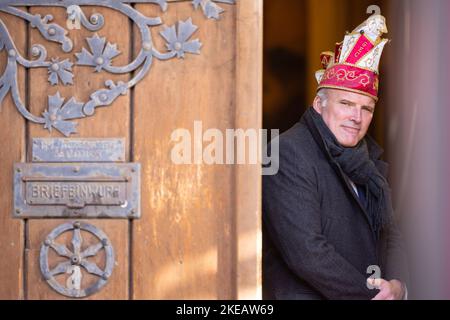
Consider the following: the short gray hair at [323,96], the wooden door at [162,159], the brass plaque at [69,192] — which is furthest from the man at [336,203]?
the brass plaque at [69,192]

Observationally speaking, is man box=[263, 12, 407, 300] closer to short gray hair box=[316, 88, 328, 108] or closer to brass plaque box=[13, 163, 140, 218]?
short gray hair box=[316, 88, 328, 108]

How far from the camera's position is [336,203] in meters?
2.62

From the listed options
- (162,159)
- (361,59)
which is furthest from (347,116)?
(162,159)

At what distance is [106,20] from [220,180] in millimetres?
476

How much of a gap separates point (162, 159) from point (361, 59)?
37.5 inches

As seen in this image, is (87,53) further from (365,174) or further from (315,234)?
(365,174)

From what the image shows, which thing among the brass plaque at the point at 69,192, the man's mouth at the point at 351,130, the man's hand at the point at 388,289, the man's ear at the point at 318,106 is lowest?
the man's hand at the point at 388,289

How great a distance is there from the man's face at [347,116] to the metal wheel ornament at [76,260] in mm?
994

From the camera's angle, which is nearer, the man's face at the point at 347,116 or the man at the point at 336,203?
the man at the point at 336,203

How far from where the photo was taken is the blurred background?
2.38 metres

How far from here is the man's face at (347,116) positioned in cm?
274

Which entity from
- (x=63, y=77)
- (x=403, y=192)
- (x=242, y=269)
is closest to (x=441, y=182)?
(x=403, y=192)

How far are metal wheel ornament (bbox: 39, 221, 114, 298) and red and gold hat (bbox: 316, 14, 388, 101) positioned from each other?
3.46 ft

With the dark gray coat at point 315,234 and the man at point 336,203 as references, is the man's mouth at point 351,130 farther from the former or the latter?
the dark gray coat at point 315,234
